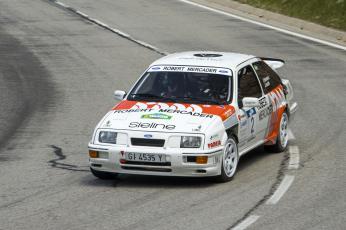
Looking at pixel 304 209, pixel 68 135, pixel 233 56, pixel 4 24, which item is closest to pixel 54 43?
pixel 4 24

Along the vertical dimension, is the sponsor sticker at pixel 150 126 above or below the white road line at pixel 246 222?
above

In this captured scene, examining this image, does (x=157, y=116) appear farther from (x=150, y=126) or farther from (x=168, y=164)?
(x=168, y=164)

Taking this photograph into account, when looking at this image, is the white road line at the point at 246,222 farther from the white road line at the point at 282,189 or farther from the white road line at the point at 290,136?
the white road line at the point at 290,136

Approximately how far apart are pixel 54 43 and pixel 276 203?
57.6ft

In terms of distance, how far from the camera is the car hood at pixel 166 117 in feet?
40.5

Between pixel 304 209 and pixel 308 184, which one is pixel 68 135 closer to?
pixel 308 184

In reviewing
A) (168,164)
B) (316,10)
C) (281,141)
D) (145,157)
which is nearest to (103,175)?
(145,157)

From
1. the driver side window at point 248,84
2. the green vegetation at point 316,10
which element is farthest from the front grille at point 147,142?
the green vegetation at point 316,10

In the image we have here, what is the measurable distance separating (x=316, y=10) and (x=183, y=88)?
18312 millimetres

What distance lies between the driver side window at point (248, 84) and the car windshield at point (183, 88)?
222mm

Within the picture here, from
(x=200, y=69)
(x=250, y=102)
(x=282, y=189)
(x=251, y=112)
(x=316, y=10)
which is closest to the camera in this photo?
(x=282, y=189)

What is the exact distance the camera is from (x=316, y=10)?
1220 inches

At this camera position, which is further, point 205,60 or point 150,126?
point 205,60

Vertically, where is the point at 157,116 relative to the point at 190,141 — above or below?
above
